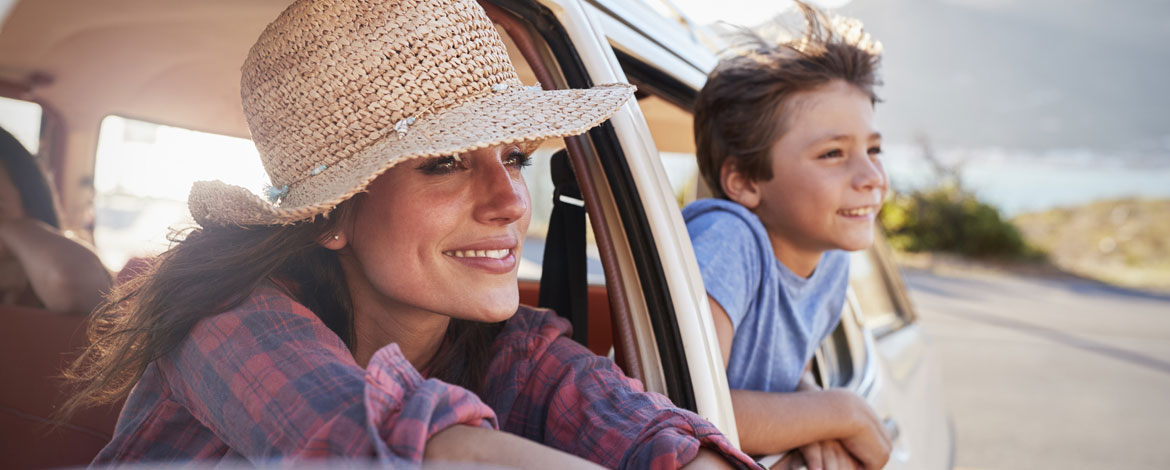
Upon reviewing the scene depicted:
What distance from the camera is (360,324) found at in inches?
54.1

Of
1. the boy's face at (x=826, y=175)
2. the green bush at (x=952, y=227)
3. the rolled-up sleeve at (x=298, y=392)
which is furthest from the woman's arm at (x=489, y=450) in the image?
the green bush at (x=952, y=227)

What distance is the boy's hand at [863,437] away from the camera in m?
1.87

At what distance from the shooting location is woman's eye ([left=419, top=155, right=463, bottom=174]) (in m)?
1.21

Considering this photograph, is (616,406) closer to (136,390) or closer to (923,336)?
(136,390)

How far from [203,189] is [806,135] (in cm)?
150

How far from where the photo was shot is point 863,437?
188 cm

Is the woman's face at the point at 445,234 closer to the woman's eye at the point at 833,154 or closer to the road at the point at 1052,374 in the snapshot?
the woman's eye at the point at 833,154

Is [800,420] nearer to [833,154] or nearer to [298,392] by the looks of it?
[833,154]

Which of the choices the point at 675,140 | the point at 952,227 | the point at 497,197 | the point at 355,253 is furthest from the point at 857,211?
the point at 952,227

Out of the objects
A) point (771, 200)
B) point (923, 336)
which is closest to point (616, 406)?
point (771, 200)

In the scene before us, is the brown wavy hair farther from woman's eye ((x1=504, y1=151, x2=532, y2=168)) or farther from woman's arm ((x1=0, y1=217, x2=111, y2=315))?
woman's eye ((x1=504, y1=151, x2=532, y2=168))

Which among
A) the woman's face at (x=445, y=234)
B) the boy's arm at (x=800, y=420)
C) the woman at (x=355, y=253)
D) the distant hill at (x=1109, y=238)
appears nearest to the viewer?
the woman at (x=355, y=253)

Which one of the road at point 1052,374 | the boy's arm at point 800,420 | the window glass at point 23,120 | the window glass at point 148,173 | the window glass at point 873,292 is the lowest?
the road at point 1052,374

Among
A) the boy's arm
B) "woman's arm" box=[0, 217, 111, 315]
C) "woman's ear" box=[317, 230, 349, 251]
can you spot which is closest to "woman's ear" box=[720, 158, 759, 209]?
the boy's arm
